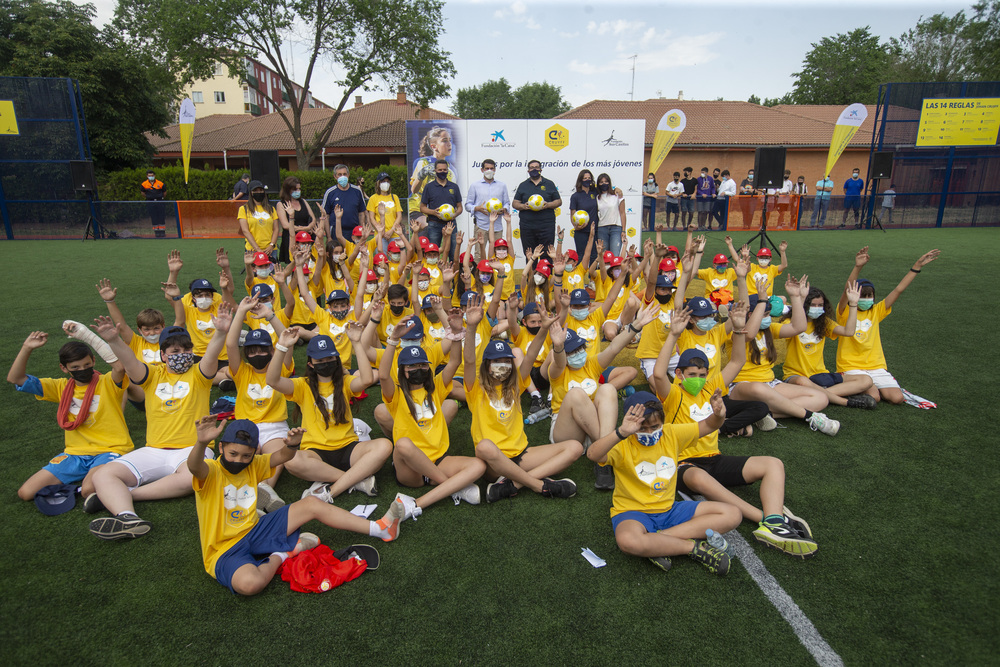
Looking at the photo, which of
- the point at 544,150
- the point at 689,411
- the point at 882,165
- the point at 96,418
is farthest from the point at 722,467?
the point at 882,165

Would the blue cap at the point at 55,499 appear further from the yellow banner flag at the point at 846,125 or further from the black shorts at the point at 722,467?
the yellow banner flag at the point at 846,125

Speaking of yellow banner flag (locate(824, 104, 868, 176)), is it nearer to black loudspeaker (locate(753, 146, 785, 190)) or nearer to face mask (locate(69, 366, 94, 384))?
black loudspeaker (locate(753, 146, 785, 190))

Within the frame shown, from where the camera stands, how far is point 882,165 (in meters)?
21.0

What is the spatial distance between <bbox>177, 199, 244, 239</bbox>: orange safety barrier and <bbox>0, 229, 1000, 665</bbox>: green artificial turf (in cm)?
1707

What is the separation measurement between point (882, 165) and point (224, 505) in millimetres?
24572

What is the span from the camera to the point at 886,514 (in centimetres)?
422

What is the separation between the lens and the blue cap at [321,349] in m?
4.63

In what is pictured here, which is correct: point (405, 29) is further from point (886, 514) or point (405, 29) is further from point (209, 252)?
point (886, 514)

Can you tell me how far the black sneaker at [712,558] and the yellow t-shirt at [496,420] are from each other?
160 cm

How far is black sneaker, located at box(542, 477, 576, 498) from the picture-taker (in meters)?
4.55

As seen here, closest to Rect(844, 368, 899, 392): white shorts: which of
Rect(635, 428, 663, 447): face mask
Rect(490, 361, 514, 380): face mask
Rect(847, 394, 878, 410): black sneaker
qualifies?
Rect(847, 394, 878, 410): black sneaker

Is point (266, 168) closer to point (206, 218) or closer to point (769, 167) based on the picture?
point (206, 218)

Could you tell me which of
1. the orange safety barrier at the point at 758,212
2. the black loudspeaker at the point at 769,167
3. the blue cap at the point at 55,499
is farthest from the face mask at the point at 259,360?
the orange safety barrier at the point at 758,212

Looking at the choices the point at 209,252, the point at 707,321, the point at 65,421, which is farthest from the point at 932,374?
the point at 209,252
